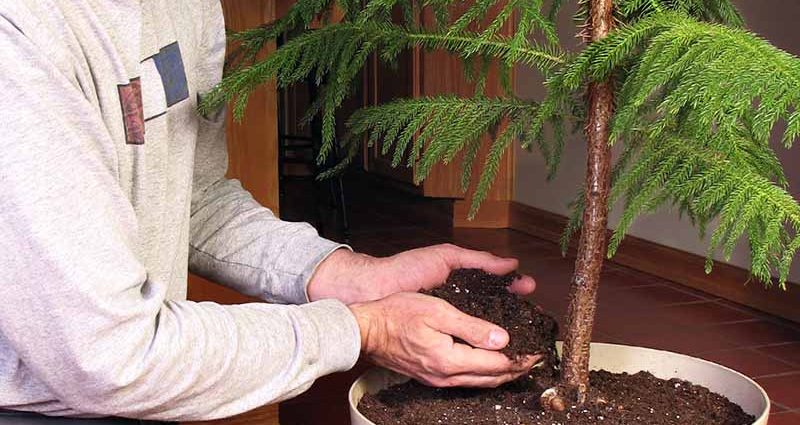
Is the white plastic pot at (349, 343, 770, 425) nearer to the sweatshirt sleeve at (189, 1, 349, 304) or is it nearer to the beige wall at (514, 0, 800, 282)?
the sweatshirt sleeve at (189, 1, 349, 304)

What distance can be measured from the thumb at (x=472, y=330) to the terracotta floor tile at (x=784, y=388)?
1670mm

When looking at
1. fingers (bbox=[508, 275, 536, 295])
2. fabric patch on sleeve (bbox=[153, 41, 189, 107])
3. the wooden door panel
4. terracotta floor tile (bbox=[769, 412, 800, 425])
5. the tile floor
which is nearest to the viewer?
fabric patch on sleeve (bbox=[153, 41, 189, 107])

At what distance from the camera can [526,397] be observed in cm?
109

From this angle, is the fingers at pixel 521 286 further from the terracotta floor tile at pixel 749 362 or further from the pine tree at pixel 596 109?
the terracotta floor tile at pixel 749 362

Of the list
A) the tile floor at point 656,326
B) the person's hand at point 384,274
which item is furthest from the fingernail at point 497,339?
the tile floor at point 656,326

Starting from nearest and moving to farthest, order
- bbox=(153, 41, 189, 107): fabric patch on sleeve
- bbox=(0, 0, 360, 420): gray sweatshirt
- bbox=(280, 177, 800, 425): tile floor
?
bbox=(0, 0, 360, 420): gray sweatshirt, bbox=(153, 41, 189, 107): fabric patch on sleeve, bbox=(280, 177, 800, 425): tile floor

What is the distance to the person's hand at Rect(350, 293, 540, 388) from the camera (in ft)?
3.33

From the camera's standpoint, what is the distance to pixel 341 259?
1260 millimetres

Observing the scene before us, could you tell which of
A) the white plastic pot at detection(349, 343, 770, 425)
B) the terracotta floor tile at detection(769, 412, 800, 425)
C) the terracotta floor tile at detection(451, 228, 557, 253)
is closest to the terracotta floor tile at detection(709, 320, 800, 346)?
the terracotta floor tile at detection(769, 412, 800, 425)

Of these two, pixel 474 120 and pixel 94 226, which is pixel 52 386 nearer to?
pixel 94 226

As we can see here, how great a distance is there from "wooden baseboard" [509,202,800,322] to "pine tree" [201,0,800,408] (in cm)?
211

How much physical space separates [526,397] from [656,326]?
2.10m

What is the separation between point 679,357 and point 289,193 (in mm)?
5028

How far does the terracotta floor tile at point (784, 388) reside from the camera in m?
2.46
